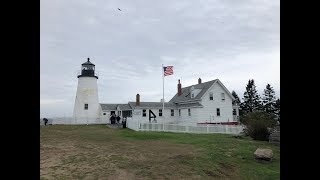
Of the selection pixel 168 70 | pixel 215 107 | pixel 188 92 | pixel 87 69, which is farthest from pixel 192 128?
pixel 87 69

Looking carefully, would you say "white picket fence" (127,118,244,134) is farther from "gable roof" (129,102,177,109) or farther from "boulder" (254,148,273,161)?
"boulder" (254,148,273,161)

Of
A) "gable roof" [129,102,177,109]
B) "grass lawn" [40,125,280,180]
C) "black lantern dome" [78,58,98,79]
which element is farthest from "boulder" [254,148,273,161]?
"black lantern dome" [78,58,98,79]

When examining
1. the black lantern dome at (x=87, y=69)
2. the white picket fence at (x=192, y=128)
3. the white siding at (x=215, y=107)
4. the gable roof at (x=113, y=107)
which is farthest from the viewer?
the gable roof at (x=113, y=107)

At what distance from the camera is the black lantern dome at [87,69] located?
47.1 meters

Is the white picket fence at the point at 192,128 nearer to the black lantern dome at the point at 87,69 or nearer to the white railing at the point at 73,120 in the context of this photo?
the white railing at the point at 73,120

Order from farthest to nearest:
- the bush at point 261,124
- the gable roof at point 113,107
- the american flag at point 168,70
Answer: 1. the gable roof at point 113,107
2. the american flag at point 168,70
3. the bush at point 261,124

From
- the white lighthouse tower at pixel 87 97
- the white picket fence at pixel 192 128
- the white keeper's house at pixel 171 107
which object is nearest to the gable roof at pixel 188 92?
the white keeper's house at pixel 171 107

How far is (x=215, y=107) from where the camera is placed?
42438mm

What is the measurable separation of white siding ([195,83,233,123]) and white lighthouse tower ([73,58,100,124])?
53.7 feet

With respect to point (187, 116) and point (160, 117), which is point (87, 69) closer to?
point (160, 117)

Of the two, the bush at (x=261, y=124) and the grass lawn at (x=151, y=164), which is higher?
the bush at (x=261, y=124)

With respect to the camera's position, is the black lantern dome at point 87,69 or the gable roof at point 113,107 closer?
the black lantern dome at point 87,69
